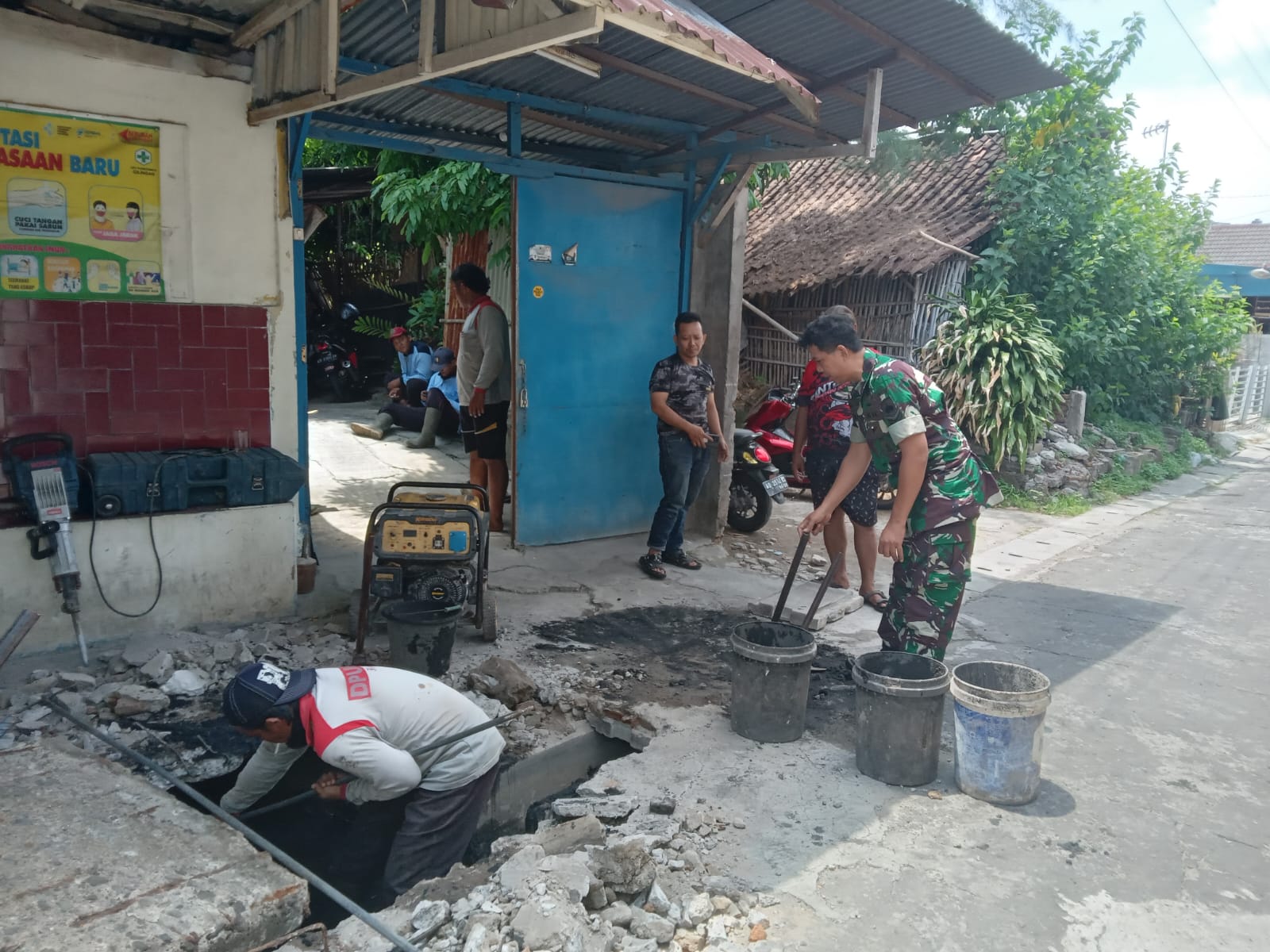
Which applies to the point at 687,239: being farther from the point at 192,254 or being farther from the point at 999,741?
the point at 999,741

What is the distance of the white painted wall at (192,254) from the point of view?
14.9 feet

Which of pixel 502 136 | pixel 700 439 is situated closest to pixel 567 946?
pixel 700 439

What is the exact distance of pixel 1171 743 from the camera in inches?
179

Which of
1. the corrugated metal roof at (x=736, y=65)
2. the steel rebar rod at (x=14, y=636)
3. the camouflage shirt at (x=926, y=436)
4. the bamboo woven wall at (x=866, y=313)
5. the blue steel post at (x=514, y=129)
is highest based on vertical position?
the corrugated metal roof at (x=736, y=65)

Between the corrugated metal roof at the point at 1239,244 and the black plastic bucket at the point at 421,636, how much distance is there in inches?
1220

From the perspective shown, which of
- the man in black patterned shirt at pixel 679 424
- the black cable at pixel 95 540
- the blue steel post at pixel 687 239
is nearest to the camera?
the black cable at pixel 95 540

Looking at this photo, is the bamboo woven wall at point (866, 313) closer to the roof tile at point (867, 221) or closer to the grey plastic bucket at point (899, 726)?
the roof tile at point (867, 221)

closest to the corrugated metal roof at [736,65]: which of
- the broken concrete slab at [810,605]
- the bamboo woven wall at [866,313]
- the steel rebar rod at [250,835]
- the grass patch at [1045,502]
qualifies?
the broken concrete slab at [810,605]

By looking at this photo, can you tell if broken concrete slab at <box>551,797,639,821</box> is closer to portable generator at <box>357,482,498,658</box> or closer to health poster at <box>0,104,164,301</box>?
portable generator at <box>357,482,498,658</box>

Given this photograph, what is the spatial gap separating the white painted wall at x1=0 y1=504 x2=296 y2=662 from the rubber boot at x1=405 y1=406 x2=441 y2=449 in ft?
17.7

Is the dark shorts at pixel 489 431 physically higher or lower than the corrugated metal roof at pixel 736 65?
lower

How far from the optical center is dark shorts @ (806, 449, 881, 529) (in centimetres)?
627

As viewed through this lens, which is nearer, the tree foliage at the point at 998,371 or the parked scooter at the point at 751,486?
the parked scooter at the point at 751,486

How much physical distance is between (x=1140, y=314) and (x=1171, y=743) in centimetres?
1058
